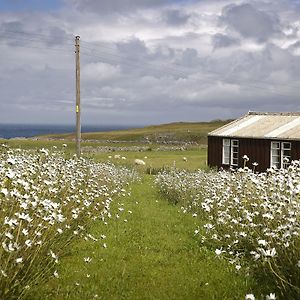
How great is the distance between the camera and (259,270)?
8344 mm

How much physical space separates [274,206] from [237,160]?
25890mm

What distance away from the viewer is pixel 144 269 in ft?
31.3

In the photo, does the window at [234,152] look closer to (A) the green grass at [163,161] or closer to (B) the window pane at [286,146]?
(B) the window pane at [286,146]

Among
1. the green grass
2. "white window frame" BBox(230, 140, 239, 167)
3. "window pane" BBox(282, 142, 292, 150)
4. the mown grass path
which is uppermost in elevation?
"window pane" BBox(282, 142, 292, 150)

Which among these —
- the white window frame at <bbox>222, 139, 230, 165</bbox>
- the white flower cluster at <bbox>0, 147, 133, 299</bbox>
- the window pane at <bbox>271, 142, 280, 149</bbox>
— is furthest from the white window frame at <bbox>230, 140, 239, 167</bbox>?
the white flower cluster at <bbox>0, 147, 133, 299</bbox>

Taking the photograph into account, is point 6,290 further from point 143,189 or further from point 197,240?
point 143,189

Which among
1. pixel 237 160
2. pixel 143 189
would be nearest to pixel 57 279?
pixel 143 189

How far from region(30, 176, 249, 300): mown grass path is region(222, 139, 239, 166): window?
2033 centimetres

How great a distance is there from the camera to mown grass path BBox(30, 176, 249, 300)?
812cm

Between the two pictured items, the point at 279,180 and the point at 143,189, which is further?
the point at 143,189

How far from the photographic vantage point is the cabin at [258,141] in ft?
98.9

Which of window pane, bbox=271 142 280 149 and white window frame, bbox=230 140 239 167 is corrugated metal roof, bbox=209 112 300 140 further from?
white window frame, bbox=230 140 239 167

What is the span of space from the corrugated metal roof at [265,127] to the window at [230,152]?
0.58 metres

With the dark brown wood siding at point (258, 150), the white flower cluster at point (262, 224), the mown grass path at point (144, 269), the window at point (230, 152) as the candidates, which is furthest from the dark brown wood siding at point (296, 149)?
the mown grass path at point (144, 269)
